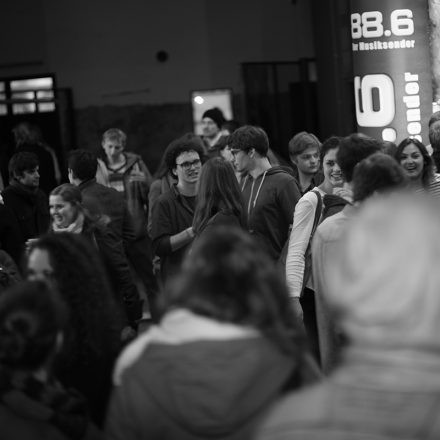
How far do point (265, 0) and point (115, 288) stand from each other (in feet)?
31.5

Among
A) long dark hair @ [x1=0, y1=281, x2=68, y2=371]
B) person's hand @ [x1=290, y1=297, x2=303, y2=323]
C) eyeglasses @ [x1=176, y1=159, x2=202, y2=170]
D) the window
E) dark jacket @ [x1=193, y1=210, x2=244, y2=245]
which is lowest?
person's hand @ [x1=290, y1=297, x2=303, y2=323]

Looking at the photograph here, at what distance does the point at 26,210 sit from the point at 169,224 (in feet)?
5.31

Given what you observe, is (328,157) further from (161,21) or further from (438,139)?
(161,21)

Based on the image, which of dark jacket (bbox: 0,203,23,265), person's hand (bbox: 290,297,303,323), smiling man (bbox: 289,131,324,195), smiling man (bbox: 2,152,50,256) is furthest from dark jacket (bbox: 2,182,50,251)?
person's hand (bbox: 290,297,303,323)

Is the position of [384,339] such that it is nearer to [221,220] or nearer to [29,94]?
[221,220]

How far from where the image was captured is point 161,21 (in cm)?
1359

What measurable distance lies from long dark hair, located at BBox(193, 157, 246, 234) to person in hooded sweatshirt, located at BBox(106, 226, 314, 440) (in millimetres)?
3075

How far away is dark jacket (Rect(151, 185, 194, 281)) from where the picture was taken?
6105 millimetres

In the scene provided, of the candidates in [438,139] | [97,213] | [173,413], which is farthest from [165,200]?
[173,413]

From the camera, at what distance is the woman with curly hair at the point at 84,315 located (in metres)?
3.34

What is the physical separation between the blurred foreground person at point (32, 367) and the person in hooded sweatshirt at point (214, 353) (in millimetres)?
240

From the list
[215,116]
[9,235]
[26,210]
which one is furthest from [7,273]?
[215,116]

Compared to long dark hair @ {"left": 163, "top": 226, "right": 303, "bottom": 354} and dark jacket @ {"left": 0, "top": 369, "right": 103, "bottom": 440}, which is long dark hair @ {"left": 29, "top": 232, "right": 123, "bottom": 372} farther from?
long dark hair @ {"left": 163, "top": 226, "right": 303, "bottom": 354}

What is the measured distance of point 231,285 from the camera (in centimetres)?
230
